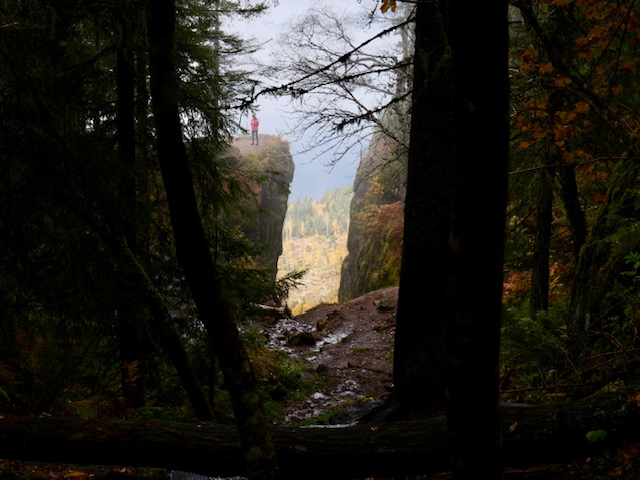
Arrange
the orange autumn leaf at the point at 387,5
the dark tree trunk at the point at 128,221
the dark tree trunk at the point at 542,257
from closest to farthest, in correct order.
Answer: the orange autumn leaf at the point at 387,5 < the dark tree trunk at the point at 128,221 < the dark tree trunk at the point at 542,257

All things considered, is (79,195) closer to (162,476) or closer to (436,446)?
(162,476)

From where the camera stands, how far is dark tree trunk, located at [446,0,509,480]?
118cm

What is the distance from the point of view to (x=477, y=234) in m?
1.25

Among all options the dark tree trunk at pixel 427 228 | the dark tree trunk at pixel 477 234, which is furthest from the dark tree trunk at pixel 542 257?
the dark tree trunk at pixel 477 234

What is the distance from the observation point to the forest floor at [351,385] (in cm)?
292

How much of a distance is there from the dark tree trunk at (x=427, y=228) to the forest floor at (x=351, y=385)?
1212 mm

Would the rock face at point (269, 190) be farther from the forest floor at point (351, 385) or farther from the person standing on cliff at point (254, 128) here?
the forest floor at point (351, 385)

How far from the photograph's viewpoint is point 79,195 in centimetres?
445

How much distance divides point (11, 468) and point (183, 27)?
20.1ft

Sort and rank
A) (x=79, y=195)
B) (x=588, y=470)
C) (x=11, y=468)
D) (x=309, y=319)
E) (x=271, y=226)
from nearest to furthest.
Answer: (x=588, y=470)
(x=11, y=468)
(x=79, y=195)
(x=309, y=319)
(x=271, y=226)

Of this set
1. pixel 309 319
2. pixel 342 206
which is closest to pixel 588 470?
pixel 309 319

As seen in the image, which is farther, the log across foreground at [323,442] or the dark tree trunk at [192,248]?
the log across foreground at [323,442]

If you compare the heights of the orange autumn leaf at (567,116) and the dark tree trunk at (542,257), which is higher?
the orange autumn leaf at (567,116)

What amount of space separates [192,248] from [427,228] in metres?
3.41
